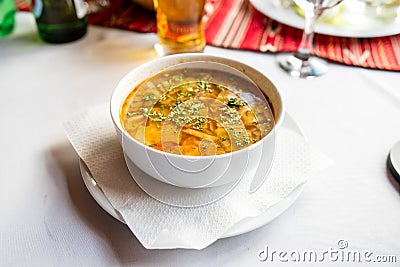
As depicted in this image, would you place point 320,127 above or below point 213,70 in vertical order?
below

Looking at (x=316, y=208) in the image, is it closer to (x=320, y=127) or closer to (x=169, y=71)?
(x=320, y=127)

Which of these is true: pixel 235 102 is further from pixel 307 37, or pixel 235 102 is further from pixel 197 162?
pixel 307 37

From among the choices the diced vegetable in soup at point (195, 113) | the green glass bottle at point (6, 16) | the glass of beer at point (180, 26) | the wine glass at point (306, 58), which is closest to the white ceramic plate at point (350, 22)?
the wine glass at point (306, 58)

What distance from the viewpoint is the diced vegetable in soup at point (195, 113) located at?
28.1 inches

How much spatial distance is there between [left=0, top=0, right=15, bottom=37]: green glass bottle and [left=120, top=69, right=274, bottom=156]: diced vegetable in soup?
0.56m

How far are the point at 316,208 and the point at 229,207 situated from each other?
154 mm

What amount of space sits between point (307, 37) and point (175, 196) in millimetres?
549

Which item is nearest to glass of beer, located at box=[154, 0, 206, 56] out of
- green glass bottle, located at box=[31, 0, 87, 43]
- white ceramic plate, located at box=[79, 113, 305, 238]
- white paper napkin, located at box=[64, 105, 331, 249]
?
green glass bottle, located at box=[31, 0, 87, 43]

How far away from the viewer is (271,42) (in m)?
1.14

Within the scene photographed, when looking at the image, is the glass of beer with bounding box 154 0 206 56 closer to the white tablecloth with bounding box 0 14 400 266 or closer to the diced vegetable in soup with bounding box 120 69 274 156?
the white tablecloth with bounding box 0 14 400 266

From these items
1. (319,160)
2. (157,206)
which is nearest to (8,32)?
(157,206)

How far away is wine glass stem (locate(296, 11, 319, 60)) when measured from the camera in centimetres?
103

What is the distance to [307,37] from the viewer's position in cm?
106

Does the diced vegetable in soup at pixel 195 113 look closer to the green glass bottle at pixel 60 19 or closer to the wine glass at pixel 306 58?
the wine glass at pixel 306 58
